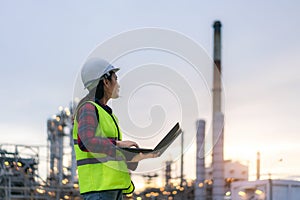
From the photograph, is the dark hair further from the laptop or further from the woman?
the laptop

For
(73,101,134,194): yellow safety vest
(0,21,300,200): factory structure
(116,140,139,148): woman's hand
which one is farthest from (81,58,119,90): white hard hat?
(0,21,300,200): factory structure

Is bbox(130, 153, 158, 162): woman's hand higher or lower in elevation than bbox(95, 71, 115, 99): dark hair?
lower

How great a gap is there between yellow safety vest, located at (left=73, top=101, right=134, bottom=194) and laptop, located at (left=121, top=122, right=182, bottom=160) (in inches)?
2.1

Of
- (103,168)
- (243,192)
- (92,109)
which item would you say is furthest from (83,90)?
(243,192)

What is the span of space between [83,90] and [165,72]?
412 millimetres

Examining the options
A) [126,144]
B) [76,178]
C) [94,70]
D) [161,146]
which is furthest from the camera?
[76,178]

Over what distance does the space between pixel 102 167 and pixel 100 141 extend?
0.55 feet

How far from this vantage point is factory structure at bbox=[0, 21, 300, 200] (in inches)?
768

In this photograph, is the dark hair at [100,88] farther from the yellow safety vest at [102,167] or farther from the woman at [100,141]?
the yellow safety vest at [102,167]

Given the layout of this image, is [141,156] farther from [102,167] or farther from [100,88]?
[100,88]

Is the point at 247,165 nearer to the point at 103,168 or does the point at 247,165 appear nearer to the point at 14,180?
the point at 14,180

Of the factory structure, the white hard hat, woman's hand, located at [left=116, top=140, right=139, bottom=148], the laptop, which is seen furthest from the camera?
the factory structure

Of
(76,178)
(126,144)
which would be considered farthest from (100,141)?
(76,178)

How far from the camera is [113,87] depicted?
3041 mm
